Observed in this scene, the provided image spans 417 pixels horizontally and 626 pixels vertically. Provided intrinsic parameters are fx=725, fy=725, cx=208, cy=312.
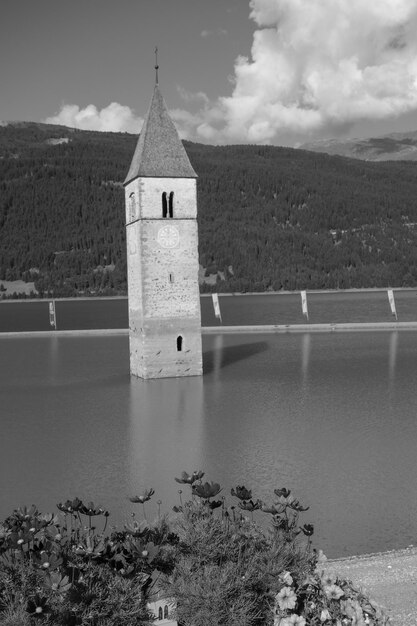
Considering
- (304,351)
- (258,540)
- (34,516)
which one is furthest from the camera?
(304,351)


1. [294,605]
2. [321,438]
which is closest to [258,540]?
[294,605]

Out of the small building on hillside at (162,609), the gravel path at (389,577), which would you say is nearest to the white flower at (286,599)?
the small building on hillside at (162,609)

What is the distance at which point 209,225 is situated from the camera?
627 ft

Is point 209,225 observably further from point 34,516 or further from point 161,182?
point 34,516

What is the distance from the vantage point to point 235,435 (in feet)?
72.4

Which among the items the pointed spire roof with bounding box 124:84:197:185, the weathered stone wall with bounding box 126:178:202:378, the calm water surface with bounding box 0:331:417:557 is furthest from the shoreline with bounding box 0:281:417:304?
the pointed spire roof with bounding box 124:84:197:185

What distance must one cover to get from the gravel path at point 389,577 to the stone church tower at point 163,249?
20.7 metres

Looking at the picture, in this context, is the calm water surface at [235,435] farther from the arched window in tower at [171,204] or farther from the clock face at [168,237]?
the arched window in tower at [171,204]

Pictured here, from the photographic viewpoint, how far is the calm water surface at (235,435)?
1569 centimetres

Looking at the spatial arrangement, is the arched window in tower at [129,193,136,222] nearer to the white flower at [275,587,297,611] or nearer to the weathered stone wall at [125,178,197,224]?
the weathered stone wall at [125,178,197,224]

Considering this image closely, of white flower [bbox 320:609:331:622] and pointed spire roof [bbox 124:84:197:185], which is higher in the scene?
pointed spire roof [bbox 124:84:197:185]

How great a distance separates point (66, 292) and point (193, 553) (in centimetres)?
16120

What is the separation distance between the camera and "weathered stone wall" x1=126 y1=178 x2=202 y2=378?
30.8 m

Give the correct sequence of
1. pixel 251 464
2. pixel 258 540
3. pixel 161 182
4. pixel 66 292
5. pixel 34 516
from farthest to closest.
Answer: pixel 66 292 → pixel 161 182 → pixel 251 464 → pixel 258 540 → pixel 34 516
